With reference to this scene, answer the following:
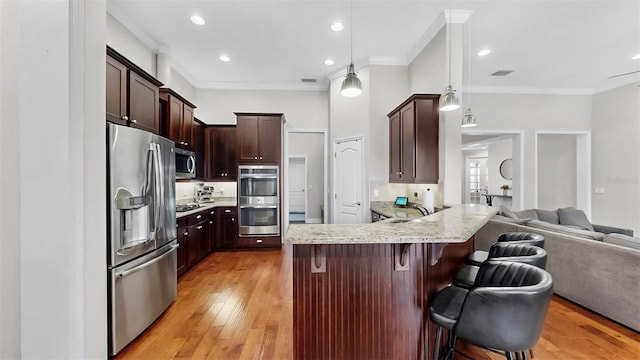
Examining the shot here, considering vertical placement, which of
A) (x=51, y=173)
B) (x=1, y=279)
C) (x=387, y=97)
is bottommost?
(x=1, y=279)

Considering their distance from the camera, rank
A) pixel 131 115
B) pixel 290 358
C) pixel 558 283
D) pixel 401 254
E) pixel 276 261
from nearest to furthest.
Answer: pixel 401 254 < pixel 290 358 < pixel 131 115 < pixel 558 283 < pixel 276 261

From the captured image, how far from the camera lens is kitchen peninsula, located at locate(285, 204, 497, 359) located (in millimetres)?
1558

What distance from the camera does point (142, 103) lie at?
255 centimetres

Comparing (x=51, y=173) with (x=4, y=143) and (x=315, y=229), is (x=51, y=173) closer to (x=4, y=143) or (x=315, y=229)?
(x=4, y=143)

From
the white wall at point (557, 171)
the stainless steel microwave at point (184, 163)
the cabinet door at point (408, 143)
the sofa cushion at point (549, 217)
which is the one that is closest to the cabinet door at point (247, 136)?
the stainless steel microwave at point (184, 163)

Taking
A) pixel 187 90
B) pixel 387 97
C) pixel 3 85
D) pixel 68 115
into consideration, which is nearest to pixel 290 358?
pixel 68 115

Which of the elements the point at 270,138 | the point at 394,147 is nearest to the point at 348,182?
the point at 394,147

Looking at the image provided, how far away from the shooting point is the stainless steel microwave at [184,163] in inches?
147

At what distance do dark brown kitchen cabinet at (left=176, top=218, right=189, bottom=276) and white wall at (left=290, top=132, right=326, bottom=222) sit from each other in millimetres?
5341

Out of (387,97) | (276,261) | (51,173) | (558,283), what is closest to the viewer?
(51,173)

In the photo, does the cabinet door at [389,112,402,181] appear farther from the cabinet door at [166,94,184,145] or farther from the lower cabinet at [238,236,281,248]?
the cabinet door at [166,94,184,145]

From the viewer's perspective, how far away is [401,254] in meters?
1.61

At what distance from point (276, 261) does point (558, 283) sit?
3647 mm

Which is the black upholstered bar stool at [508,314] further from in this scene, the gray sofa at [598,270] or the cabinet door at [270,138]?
the cabinet door at [270,138]
